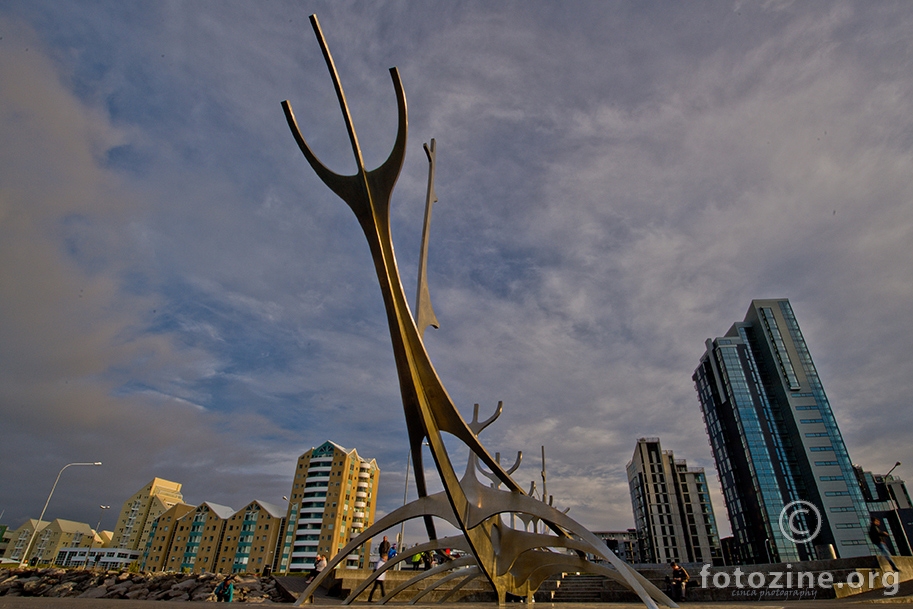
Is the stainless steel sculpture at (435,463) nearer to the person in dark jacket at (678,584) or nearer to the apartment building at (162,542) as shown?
the person in dark jacket at (678,584)

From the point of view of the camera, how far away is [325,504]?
68.2 m

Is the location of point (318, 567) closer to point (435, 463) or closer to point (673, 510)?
point (435, 463)

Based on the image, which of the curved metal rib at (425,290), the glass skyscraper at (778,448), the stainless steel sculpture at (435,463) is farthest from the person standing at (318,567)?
the glass skyscraper at (778,448)

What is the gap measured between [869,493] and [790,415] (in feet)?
81.8

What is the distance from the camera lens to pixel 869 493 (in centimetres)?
7062

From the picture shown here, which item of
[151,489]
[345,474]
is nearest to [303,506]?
[345,474]

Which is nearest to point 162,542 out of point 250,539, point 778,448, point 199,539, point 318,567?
point 199,539

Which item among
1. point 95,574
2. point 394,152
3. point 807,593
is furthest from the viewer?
point 95,574

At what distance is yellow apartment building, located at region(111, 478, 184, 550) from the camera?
269 ft

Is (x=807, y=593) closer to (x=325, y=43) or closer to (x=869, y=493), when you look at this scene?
(x=325, y=43)

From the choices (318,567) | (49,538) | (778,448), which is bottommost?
(318,567)

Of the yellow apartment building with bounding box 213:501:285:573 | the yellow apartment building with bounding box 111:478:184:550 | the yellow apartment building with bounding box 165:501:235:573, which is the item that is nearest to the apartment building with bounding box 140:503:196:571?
the yellow apartment building with bounding box 165:501:235:573

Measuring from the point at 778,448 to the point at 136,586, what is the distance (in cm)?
6826

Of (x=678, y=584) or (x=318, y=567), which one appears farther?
(x=318, y=567)
